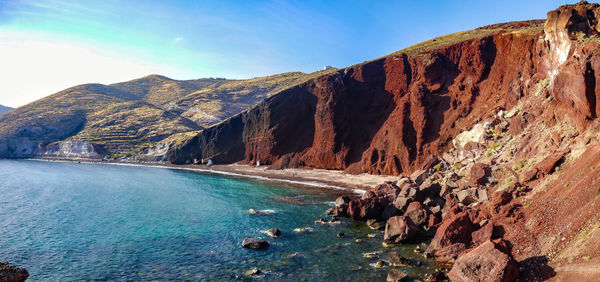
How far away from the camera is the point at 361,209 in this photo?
112 ft

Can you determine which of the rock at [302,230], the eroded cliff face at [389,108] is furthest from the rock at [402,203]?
the eroded cliff face at [389,108]

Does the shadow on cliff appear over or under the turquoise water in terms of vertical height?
over

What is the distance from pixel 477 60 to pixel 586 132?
1497 inches

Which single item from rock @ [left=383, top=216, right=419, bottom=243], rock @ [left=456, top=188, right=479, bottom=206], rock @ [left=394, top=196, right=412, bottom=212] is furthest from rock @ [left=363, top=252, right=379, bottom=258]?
rock @ [left=456, top=188, right=479, bottom=206]

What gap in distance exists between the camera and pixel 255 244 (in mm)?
25281

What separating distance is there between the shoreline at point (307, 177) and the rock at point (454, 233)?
1032 inches

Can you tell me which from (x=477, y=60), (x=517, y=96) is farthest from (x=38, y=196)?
(x=477, y=60)

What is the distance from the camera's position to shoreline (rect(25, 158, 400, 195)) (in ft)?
183

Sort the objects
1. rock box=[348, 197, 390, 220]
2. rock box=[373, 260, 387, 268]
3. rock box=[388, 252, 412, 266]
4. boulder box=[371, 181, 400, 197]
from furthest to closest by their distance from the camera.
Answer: boulder box=[371, 181, 400, 197] < rock box=[348, 197, 390, 220] < rock box=[388, 252, 412, 266] < rock box=[373, 260, 387, 268]

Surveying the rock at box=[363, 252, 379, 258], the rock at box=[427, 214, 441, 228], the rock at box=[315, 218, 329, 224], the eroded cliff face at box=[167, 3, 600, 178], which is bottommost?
the rock at box=[363, 252, 379, 258]

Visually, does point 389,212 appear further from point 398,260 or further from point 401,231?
point 398,260

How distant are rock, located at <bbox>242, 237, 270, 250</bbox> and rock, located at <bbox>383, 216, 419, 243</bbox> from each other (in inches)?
395

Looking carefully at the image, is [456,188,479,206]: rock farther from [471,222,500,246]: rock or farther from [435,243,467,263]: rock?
[435,243,467,263]: rock

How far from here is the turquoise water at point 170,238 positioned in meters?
20.7
